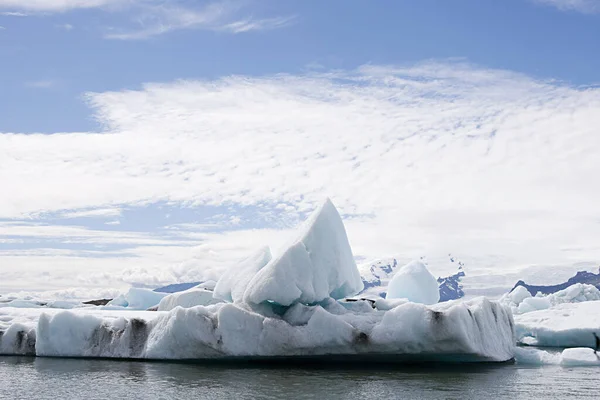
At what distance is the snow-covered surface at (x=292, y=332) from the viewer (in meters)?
15.7

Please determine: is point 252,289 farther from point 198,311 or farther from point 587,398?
point 587,398

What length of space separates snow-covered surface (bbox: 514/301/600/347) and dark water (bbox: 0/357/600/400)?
7.54m

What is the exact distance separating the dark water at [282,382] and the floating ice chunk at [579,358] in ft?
2.87

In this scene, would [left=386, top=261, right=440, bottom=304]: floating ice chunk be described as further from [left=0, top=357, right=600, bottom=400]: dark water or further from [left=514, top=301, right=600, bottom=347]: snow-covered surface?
[left=0, top=357, right=600, bottom=400]: dark water

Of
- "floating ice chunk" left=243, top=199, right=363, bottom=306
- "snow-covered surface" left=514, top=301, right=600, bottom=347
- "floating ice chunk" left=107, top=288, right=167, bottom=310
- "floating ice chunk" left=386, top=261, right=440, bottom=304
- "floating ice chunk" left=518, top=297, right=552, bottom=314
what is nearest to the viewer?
"floating ice chunk" left=243, top=199, right=363, bottom=306

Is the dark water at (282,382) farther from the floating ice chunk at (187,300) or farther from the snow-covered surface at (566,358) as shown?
the floating ice chunk at (187,300)

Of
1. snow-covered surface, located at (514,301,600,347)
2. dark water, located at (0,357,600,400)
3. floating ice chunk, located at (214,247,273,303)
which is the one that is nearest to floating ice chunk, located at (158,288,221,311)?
floating ice chunk, located at (214,247,273,303)

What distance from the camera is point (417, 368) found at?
1608 cm

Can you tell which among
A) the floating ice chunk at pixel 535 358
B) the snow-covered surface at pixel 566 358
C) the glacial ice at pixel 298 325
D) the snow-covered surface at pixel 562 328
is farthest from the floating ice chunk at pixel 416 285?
A: the snow-covered surface at pixel 566 358

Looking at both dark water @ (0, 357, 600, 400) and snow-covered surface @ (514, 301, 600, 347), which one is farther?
snow-covered surface @ (514, 301, 600, 347)

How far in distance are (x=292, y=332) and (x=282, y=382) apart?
2.66 metres

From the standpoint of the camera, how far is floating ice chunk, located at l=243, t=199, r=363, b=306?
16.6 meters

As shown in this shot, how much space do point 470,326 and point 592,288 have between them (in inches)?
1100

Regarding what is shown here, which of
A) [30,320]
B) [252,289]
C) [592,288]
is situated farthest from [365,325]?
[592,288]
